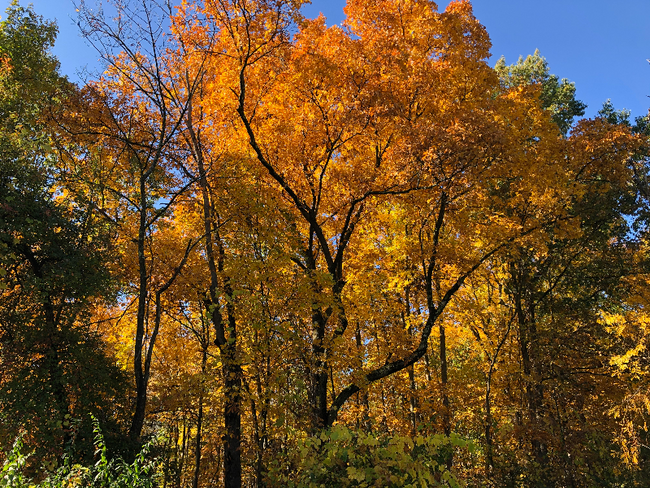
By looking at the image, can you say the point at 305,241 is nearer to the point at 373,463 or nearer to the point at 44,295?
the point at 44,295

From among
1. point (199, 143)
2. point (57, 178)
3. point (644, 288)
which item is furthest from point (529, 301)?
point (57, 178)

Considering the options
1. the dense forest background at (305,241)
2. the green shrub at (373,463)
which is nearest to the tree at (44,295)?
the dense forest background at (305,241)

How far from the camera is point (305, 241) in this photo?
34.7ft

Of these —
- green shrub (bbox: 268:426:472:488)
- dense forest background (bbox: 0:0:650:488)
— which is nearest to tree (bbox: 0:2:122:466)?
dense forest background (bbox: 0:0:650:488)

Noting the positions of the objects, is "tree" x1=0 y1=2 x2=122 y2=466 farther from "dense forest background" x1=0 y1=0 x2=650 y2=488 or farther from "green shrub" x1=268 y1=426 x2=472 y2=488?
"green shrub" x1=268 y1=426 x2=472 y2=488

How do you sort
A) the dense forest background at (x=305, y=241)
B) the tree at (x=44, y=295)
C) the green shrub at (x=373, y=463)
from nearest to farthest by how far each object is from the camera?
1. the green shrub at (x=373, y=463)
2. the tree at (x=44, y=295)
3. the dense forest background at (x=305, y=241)

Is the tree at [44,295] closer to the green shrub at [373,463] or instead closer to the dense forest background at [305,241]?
the dense forest background at [305,241]

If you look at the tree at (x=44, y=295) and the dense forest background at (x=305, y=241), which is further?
the dense forest background at (x=305, y=241)

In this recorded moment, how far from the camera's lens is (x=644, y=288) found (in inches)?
392

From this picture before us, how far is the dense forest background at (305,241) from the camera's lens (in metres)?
7.62

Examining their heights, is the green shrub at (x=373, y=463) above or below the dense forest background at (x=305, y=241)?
below

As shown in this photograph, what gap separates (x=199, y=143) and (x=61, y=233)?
4155 millimetres

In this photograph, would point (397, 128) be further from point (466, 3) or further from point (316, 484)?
point (316, 484)

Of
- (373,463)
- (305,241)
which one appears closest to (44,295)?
(305,241)
